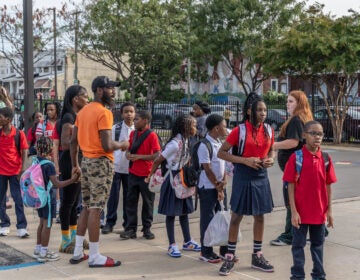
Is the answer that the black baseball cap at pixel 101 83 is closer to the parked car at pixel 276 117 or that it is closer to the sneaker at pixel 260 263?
the sneaker at pixel 260 263

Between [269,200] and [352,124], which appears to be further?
[352,124]

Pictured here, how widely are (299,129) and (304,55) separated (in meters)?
15.6

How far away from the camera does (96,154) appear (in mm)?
5496

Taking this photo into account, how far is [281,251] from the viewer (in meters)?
6.22

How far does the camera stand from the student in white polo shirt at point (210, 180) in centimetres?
568

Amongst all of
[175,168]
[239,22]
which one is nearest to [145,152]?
[175,168]

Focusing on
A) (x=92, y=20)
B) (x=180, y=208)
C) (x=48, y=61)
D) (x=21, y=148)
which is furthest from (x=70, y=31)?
(x=48, y=61)

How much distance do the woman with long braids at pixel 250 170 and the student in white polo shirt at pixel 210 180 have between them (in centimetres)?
24

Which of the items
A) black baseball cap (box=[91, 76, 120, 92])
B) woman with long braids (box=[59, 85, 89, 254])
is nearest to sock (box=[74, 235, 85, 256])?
woman with long braids (box=[59, 85, 89, 254])

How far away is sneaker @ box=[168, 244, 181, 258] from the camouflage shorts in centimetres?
96

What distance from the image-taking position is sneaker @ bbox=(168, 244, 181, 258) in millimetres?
5969

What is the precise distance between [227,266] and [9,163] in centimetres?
344

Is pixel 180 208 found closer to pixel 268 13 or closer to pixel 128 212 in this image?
pixel 128 212

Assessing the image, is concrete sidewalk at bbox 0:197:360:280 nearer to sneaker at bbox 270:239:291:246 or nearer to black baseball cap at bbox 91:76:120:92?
sneaker at bbox 270:239:291:246
